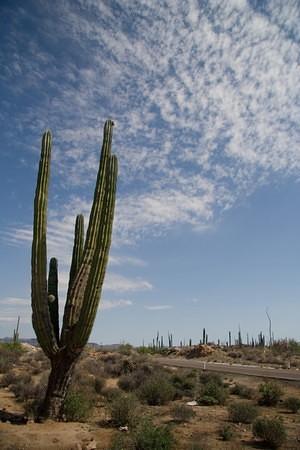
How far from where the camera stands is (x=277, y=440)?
27.6ft

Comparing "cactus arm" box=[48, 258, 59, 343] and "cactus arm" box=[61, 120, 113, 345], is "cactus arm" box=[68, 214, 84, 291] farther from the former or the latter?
"cactus arm" box=[48, 258, 59, 343]

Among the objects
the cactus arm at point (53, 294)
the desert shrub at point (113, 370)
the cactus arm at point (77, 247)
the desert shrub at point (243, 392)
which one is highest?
the cactus arm at point (77, 247)

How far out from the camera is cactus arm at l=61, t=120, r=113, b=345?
9586mm

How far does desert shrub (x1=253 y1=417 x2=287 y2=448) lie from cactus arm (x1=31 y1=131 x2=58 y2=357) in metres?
4.98

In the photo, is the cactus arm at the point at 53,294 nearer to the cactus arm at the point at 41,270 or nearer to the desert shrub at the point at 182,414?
the cactus arm at the point at 41,270

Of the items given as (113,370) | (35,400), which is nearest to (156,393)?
(35,400)

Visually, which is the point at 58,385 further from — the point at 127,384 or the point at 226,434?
the point at 127,384

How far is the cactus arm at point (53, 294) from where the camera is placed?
10.2 metres

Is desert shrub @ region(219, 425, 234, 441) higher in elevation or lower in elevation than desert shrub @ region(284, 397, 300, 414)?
lower

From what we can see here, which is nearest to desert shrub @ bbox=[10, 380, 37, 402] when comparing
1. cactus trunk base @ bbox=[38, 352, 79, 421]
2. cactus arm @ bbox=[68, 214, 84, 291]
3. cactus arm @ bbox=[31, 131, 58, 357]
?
cactus trunk base @ bbox=[38, 352, 79, 421]

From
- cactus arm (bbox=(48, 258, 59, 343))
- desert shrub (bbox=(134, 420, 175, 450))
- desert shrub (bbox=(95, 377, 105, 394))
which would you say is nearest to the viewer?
desert shrub (bbox=(134, 420, 175, 450))

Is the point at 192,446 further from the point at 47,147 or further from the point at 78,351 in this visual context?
the point at 47,147

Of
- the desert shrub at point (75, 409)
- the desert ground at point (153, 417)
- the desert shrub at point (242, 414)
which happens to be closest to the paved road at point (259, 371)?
the desert ground at point (153, 417)

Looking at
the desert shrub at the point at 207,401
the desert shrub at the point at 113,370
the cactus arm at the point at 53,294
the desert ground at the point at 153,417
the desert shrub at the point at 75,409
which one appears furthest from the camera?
the desert shrub at the point at 113,370
